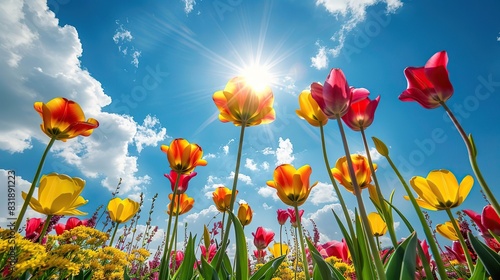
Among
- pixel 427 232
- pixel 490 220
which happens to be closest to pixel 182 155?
pixel 427 232

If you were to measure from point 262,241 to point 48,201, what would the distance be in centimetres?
257

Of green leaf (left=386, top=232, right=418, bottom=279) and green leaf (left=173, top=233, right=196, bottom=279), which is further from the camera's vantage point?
green leaf (left=173, top=233, right=196, bottom=279)

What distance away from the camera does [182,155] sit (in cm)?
189

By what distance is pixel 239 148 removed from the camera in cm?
133

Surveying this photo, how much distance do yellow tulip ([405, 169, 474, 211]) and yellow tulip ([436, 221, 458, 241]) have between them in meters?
0.39

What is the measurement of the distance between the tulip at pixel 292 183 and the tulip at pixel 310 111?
39 cm

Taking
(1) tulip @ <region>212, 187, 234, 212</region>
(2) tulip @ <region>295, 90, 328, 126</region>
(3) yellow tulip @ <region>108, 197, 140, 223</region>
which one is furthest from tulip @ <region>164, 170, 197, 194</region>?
(2) tulip @ <region>295, 90, 328, 126</region>

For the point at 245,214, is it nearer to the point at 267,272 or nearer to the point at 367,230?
the point at 267,272

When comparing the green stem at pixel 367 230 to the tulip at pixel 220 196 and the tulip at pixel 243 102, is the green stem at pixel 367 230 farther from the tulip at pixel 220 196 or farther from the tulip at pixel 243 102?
the tulip at pixel 220 196

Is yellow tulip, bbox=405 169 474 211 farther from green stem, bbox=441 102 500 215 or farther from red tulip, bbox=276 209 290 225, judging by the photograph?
red tulip, bbox=276 209 290 225

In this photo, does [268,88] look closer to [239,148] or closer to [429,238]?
[239,148]

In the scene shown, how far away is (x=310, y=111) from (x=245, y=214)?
5.05ft

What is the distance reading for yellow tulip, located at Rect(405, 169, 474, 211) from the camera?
5.41 ft

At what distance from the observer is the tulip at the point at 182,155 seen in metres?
1.89
